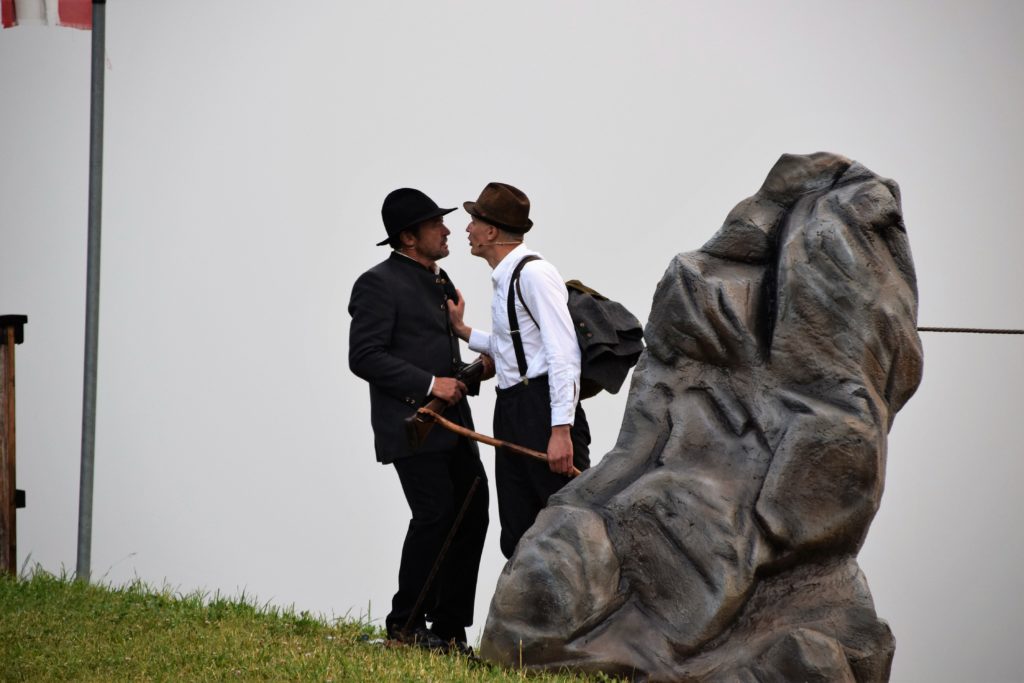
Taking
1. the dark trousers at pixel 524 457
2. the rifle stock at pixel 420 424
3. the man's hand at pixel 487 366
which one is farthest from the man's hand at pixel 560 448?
the man's hand at pixel 487 366

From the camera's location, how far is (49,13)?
7.75 meters

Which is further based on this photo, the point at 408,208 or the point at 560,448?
the point at 408,208

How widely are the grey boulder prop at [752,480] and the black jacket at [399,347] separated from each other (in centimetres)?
87

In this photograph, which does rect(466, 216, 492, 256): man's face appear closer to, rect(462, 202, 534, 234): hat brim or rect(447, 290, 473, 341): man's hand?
rect(462, 202, 534, 234): hat brim

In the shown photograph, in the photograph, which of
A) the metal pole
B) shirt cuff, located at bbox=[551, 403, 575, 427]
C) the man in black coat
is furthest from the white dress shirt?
the metal pole

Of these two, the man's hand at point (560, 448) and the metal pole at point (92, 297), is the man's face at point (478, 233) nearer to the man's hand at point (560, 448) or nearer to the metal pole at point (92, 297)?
the man's hand at point (560, 448)

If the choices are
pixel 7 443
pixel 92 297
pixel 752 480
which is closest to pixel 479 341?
pixel 752 480

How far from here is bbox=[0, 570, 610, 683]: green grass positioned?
5.08m

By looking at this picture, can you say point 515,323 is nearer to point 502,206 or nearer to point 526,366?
point 526,366

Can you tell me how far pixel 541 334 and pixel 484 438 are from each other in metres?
0.45

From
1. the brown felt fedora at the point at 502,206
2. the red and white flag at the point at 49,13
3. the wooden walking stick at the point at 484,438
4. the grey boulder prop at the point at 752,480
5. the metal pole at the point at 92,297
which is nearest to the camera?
the grey boulder prop at the point at 752,480

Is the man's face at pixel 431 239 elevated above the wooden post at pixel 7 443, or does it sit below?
above

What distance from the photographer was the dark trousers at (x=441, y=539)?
5641 millimetres

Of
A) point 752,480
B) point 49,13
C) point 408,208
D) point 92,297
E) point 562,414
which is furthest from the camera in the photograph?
point 49,13
